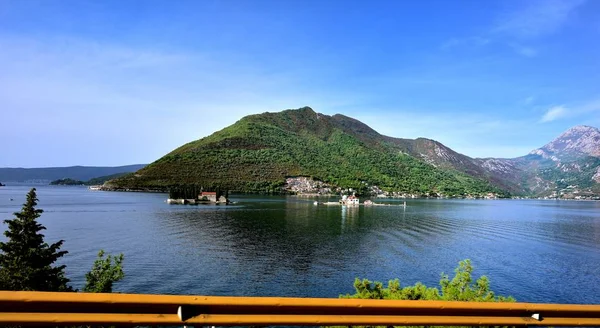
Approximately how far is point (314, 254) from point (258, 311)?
156ft

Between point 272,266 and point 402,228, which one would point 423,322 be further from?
point 402,228

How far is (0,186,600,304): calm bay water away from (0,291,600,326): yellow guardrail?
29539 millimetres

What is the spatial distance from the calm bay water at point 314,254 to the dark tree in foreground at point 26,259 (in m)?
12.6

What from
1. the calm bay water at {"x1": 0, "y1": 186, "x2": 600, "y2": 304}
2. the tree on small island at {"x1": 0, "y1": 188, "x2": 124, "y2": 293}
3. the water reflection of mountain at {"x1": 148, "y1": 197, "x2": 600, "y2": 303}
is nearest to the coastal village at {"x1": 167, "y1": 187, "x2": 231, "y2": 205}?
the calm bay water at {"x1": 0, "y1": 186, "x2": 600, "y2": 304}

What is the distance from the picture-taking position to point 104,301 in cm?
281

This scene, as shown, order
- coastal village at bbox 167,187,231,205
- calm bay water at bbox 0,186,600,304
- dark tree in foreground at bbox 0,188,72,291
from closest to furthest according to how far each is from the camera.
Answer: dark tree in foreground at bbox 0,188,72,291 → calm bay water at bbox 0,186,600,304 → coastal village at bbox 167,187,231,205

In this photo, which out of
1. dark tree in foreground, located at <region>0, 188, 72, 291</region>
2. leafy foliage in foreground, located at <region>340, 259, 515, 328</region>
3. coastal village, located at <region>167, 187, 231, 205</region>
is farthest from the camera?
coastal village, located at <region>167, 187, 231, 205</region>

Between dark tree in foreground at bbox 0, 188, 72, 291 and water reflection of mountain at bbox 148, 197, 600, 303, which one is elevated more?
dark tree in foreground at bbox 0, 188, 72, 291

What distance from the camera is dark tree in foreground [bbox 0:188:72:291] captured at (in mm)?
18891

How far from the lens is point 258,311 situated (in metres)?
3.12

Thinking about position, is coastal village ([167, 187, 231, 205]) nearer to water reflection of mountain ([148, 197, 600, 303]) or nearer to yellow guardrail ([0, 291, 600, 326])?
water reflection of mountain ([148, 197, 600, 303])

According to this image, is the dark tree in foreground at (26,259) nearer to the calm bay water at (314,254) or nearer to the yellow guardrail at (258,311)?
the calm bay water at (314,254)

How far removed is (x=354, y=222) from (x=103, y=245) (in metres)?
54.3

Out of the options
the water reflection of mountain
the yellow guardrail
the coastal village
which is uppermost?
the yellow guardrail
